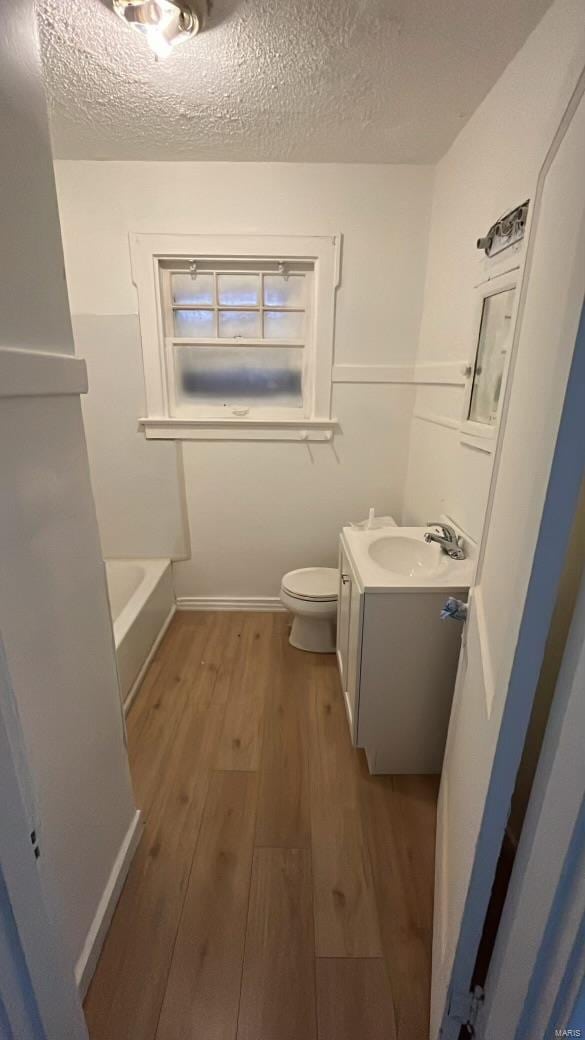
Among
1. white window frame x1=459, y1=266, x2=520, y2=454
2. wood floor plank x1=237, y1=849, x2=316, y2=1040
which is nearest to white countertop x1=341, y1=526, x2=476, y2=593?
white window frame x1=459, y1=266, x2=520, y2=454

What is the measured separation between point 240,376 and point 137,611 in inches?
55.0

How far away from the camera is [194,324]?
95.1 inches

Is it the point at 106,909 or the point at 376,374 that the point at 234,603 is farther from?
the point at 106,909

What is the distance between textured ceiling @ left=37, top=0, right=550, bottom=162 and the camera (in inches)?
48.4

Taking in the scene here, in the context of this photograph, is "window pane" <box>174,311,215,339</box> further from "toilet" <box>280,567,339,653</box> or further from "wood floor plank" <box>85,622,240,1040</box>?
"wood floor plank" <box>85,622,240,1040</box>

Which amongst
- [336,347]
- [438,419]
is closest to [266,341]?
[336,347]

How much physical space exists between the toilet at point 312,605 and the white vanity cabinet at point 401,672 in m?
0.53

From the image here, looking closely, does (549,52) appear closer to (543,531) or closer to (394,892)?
(543,531)

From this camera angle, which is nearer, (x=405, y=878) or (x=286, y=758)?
(x=405, y=878)

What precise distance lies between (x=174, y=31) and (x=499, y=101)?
104cm

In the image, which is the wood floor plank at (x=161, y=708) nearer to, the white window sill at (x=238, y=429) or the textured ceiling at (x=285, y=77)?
the white window sill at (x=238, y=429)

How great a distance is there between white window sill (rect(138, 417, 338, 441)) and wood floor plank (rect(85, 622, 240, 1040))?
146 cm

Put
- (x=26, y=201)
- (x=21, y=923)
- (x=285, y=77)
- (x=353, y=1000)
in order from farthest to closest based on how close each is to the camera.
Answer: (x=285, y=77), (x=353, y=1000), (x=26, y=201), (x=21, y=923)

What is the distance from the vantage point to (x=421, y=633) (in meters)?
1.48
